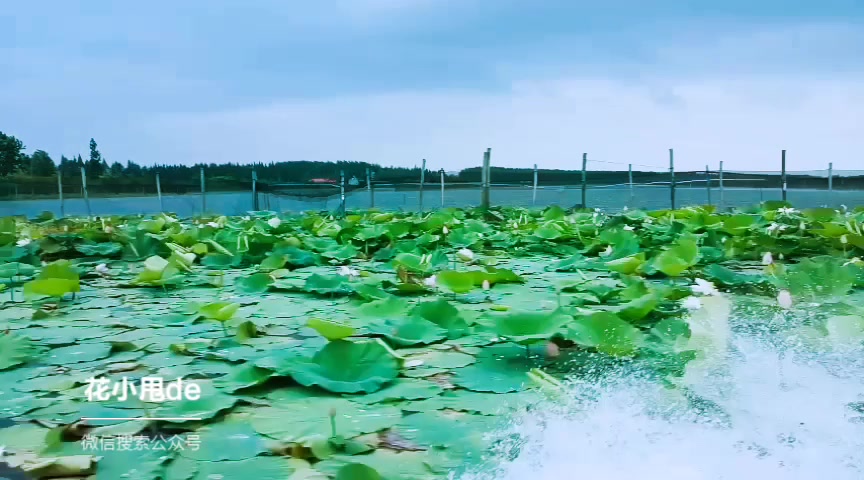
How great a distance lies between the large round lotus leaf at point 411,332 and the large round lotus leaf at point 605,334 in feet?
0.79

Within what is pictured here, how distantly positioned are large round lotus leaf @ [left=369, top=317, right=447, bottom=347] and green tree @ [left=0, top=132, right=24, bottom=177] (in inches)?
282

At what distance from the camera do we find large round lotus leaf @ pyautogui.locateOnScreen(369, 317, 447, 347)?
3.70 ft

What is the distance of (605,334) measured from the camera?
1.02 m

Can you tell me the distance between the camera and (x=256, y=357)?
41.6 inches

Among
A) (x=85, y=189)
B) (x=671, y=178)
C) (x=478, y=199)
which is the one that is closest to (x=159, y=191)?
(x=85, y=189)

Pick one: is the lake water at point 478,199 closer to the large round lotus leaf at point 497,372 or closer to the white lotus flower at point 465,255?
the white lotus flower at point 465,255

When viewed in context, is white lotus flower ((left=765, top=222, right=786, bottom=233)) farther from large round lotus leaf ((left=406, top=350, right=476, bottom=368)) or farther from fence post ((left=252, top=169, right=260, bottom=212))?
fence post ((left=252, top=169, right=260, bottom=212))

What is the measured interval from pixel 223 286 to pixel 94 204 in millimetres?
7059

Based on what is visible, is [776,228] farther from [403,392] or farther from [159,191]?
[159,191]

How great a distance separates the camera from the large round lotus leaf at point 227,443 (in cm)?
69

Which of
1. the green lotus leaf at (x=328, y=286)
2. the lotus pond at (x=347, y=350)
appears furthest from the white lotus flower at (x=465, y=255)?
the green lotus leaf at (x=328, y=286)

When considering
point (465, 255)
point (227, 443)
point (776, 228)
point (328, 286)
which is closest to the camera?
point (227, 443)

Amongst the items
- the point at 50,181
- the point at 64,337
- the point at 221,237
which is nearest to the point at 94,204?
the point at 50,181

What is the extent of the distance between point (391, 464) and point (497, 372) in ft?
1.06
